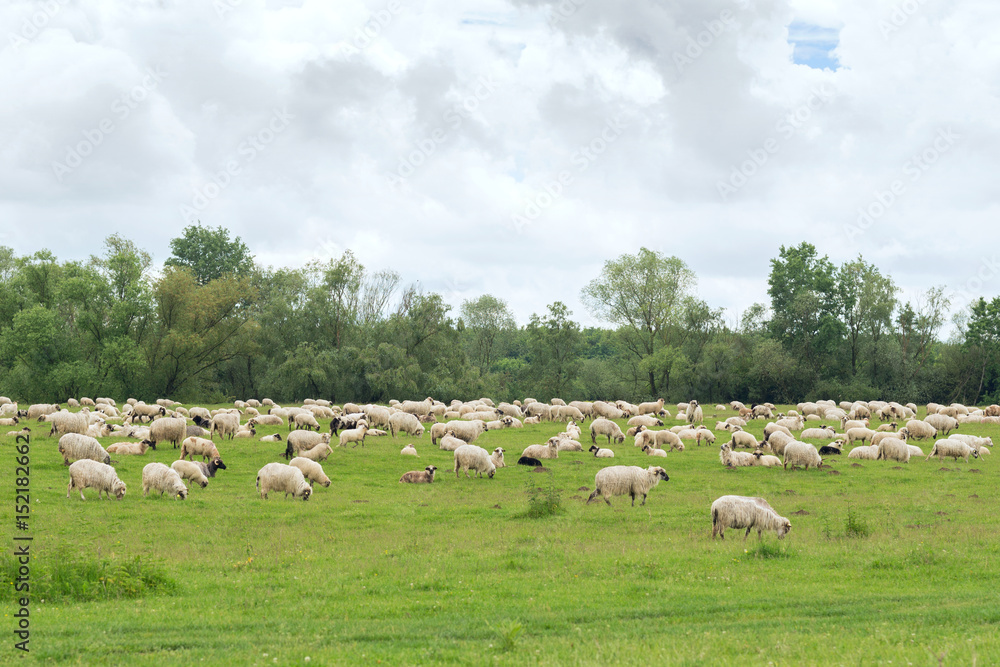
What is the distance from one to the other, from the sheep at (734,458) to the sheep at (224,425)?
21.3 metres

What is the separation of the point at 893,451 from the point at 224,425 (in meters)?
28.7

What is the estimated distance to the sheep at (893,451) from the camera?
2956 cm

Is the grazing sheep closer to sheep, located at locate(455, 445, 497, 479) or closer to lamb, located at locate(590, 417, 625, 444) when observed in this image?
sheep, located at locate(455, 445, 497, 479)

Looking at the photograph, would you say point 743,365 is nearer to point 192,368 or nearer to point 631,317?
point 631,317

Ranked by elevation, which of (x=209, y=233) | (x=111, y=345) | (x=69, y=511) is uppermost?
(x=209, y=233)

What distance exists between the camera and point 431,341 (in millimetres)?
67750

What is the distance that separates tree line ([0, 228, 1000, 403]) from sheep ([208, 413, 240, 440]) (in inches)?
1174

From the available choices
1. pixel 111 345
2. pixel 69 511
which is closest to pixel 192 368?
pixel 111 345

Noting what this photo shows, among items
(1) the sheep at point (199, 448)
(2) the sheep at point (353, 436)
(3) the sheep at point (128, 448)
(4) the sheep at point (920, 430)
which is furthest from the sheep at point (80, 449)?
(4) the sheep at point (920, 430)

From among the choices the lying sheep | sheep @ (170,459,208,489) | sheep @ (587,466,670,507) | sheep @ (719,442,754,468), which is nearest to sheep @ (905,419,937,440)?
sheep @ (719,442,754,468)

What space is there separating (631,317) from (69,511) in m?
65.5

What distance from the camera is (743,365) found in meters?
73.6

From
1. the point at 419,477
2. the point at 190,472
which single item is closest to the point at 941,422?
the point at 419,477

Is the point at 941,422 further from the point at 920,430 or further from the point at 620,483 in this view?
the point at 620,483
